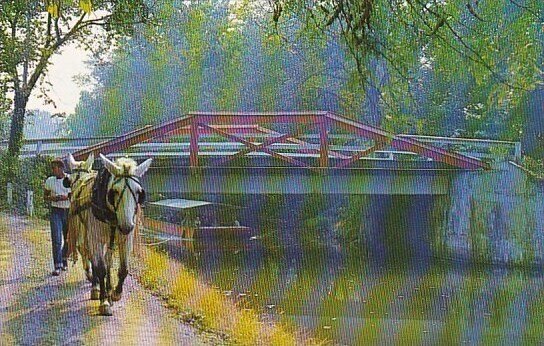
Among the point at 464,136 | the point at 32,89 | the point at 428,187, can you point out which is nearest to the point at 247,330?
the point at 428,187

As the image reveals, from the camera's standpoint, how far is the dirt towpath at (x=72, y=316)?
7.51 m

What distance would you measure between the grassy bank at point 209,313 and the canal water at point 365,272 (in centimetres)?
150

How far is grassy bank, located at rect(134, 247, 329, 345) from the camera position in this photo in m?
8.90

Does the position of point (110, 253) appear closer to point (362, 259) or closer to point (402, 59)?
point (402, 59)

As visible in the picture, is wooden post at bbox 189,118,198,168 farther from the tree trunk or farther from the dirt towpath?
the dirt towpath

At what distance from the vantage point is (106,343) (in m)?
7.30

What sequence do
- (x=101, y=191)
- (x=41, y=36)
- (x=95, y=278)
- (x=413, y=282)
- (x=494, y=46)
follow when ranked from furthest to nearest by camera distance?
(x=41, y=36)
(x=413, y=282)
(x=95, y=278)
(x=101, y=191)
(x=494, y=46)

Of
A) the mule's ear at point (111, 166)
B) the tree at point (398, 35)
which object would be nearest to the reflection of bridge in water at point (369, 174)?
the mule's ear at point (111, 166)

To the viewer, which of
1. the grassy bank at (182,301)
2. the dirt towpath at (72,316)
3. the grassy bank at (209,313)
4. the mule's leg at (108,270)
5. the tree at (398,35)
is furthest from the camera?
the grassy bank at (209,313)

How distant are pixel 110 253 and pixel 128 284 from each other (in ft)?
8.70

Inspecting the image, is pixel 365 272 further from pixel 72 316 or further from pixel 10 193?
pixel 72 316

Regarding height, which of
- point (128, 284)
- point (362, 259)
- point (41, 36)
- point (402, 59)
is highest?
point (41, 36)

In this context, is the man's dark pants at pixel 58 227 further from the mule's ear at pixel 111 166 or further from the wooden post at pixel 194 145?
the wooden post at pixel 194 145

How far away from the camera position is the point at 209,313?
9812 mm
